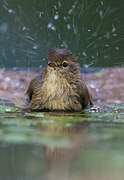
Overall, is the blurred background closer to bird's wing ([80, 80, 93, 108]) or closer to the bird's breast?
bird's wing ([80, 80, 93, 108])

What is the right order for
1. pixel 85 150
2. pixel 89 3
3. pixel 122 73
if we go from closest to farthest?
pixel 85 150 < pixel 89 3 < pixel 122 73

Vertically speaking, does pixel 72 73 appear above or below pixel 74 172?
above

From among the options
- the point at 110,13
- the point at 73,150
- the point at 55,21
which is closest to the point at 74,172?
the point at 73,150

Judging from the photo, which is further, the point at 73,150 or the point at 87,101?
the point at 87,101

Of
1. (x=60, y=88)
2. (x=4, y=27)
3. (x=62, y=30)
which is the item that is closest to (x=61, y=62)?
(x=60, y=88)

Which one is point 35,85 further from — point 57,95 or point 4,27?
point 4,27

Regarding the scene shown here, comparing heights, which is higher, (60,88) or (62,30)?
(62,30)

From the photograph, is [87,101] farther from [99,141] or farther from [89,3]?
[89,3]
